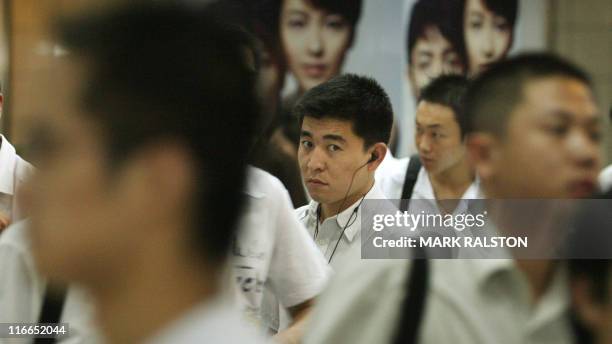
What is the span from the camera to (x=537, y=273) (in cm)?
150

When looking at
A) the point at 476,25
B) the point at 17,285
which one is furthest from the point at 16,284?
the point at 476,25

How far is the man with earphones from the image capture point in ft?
9.52

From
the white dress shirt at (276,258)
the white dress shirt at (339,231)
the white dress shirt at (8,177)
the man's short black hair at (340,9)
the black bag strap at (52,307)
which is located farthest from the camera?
the man's short black hair at (340,9)

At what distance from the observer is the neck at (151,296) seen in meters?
0.96

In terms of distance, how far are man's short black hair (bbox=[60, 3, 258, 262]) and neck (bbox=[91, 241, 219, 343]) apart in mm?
35

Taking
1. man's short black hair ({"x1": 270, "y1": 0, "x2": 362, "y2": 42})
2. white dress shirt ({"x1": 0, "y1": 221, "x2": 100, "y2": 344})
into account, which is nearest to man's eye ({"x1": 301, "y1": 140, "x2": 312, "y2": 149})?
white dress shirt ({"x1": 0, "y1": 221, "x2": 100, "y2": 344})

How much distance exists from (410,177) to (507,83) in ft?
6.69

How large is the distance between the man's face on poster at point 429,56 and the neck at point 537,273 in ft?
15.4

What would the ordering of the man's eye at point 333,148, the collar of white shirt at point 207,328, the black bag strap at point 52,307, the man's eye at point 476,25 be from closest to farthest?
the collar of white shirt at point 207,328
the black bag strap at point 52,307
the man's eye at point 333,148
the man's eye at point 476,25

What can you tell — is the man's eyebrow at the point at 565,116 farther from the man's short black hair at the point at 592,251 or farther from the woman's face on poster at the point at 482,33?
the woman's face on poster at the point at 482,33

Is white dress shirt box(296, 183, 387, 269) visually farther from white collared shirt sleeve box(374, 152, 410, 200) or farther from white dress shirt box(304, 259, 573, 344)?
white dress shirt box(304, 259, 573, 344)

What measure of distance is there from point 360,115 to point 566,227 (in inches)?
59.6

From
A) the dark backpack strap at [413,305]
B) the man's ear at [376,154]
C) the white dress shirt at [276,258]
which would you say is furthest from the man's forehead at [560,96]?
the man's ear at [376,154]

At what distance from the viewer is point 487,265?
1.38 m
